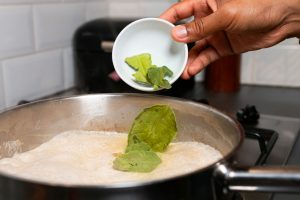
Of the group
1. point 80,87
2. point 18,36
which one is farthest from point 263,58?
point 18,36

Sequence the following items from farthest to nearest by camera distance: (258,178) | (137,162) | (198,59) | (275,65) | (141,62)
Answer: (275,65)
(198,59)
(141,62)
(137,162)
(258,178)

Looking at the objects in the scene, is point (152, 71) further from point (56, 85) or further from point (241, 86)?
point (241, 86)

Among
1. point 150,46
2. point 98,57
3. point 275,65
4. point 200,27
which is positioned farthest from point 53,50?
point 275,65

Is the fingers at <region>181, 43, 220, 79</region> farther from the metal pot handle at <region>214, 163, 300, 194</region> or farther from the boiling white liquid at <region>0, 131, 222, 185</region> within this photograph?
the metal pot handle at <region>214, 163, 300, 194</region>

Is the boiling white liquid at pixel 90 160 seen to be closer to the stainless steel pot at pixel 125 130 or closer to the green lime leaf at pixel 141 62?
the stainless steel pot at pixel 125 130

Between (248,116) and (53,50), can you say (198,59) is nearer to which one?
(248,116)

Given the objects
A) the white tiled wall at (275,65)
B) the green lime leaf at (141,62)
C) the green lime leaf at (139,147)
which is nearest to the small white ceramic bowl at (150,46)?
the green lime leaf at (141,62)
